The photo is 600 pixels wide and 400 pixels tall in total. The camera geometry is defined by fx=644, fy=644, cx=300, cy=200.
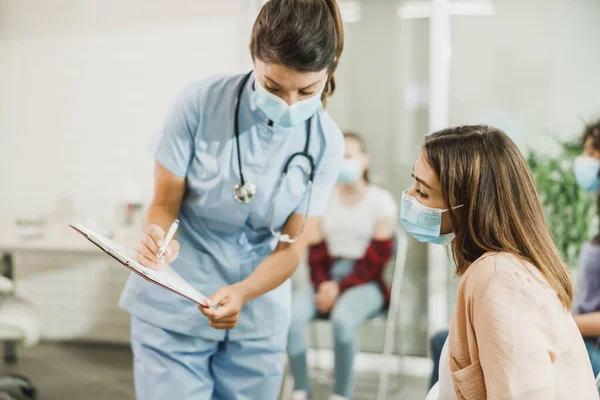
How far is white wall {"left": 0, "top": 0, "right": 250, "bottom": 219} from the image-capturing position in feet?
10.5

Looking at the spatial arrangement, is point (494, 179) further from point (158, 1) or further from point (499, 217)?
point (158, 1)

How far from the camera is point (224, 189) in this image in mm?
1308

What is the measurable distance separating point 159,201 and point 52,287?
240 centimetres

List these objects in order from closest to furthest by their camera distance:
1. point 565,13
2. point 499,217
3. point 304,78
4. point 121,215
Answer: point 499,217
point 304,78
point 565,13
point 121,215

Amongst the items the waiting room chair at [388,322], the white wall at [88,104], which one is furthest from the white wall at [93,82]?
the waiting room chair at [388,322]

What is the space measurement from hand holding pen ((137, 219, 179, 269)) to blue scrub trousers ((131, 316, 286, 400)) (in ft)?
0.69

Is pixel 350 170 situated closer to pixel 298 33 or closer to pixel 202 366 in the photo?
pixel 202 366

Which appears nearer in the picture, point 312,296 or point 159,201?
point 159,201

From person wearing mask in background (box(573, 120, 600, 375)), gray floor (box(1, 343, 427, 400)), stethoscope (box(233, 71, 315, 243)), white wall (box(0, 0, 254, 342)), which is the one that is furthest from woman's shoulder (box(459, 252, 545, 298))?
white wall (box(0, 0, 254, 342))

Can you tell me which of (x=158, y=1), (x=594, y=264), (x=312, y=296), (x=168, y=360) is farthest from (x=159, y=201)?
(x=158, y=1)

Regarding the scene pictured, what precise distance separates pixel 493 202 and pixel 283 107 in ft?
1.42

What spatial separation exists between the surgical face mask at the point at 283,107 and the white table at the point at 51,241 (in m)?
1.43

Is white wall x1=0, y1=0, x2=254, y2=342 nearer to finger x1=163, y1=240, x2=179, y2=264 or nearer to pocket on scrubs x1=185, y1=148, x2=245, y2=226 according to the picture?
pocket on scrubs x1=185, y1=148, x2=245, y2=226

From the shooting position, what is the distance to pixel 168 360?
4.38ft
